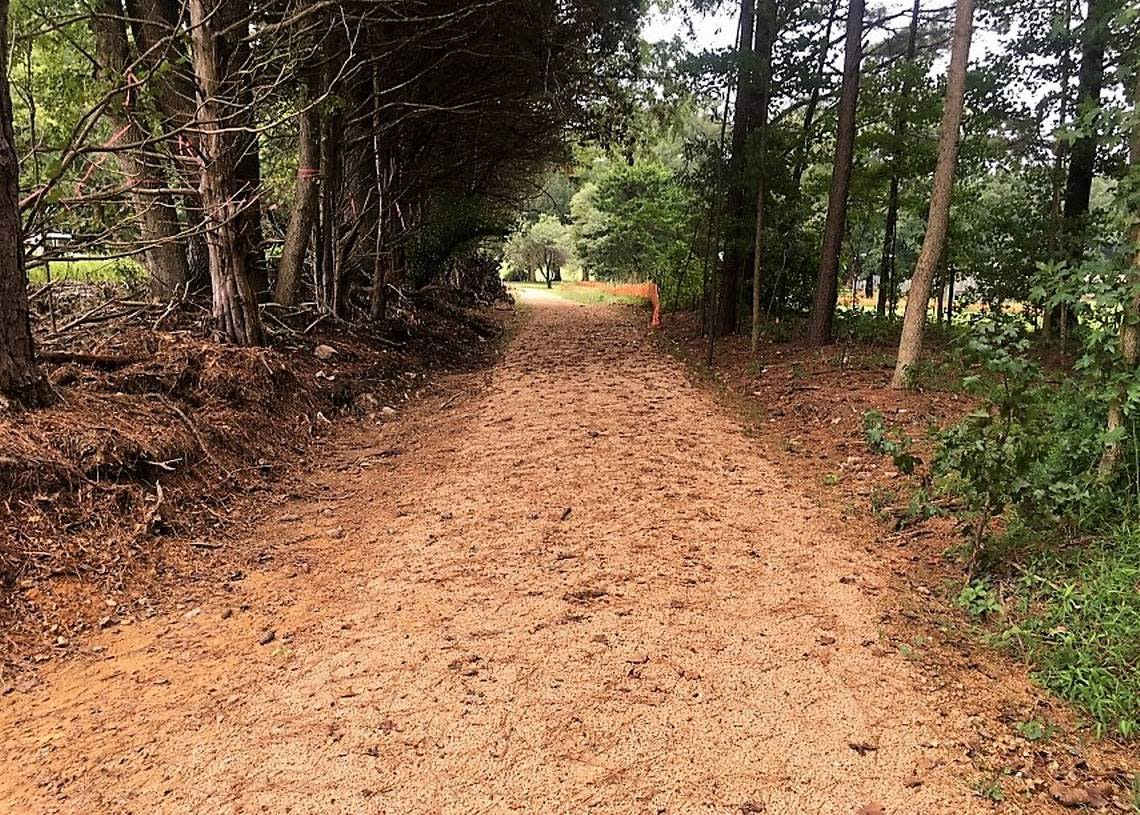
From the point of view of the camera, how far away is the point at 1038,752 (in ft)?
8.19

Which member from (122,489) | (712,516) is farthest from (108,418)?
(712,516)

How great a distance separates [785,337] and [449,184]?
6662mm

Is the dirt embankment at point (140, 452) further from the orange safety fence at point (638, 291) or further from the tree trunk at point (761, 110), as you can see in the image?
the orange safety fence at point (638, 291)

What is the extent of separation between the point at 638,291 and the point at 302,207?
21.6 meters

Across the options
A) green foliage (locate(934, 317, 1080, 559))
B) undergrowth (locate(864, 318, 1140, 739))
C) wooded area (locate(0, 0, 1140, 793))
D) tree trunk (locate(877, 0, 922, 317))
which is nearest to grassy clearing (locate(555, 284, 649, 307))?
wooded area (locate(0, 0, 1140, 793))

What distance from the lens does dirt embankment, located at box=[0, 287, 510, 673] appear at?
3.37m

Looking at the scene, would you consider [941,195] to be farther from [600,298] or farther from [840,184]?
[600,298]

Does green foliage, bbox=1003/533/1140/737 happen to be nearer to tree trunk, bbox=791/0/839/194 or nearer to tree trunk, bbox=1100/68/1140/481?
tree trunk, bbox=1100/68/1140/481

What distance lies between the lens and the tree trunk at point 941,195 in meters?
6.82

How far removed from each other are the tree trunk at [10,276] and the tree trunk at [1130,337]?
5.83m

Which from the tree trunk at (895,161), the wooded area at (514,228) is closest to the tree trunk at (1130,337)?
the wooded area at (514,228)

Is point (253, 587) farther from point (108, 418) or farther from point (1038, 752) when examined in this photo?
point (1038, 752)

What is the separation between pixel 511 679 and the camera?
2.85 m

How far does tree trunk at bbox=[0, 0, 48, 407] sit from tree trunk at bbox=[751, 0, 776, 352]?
8811mm
